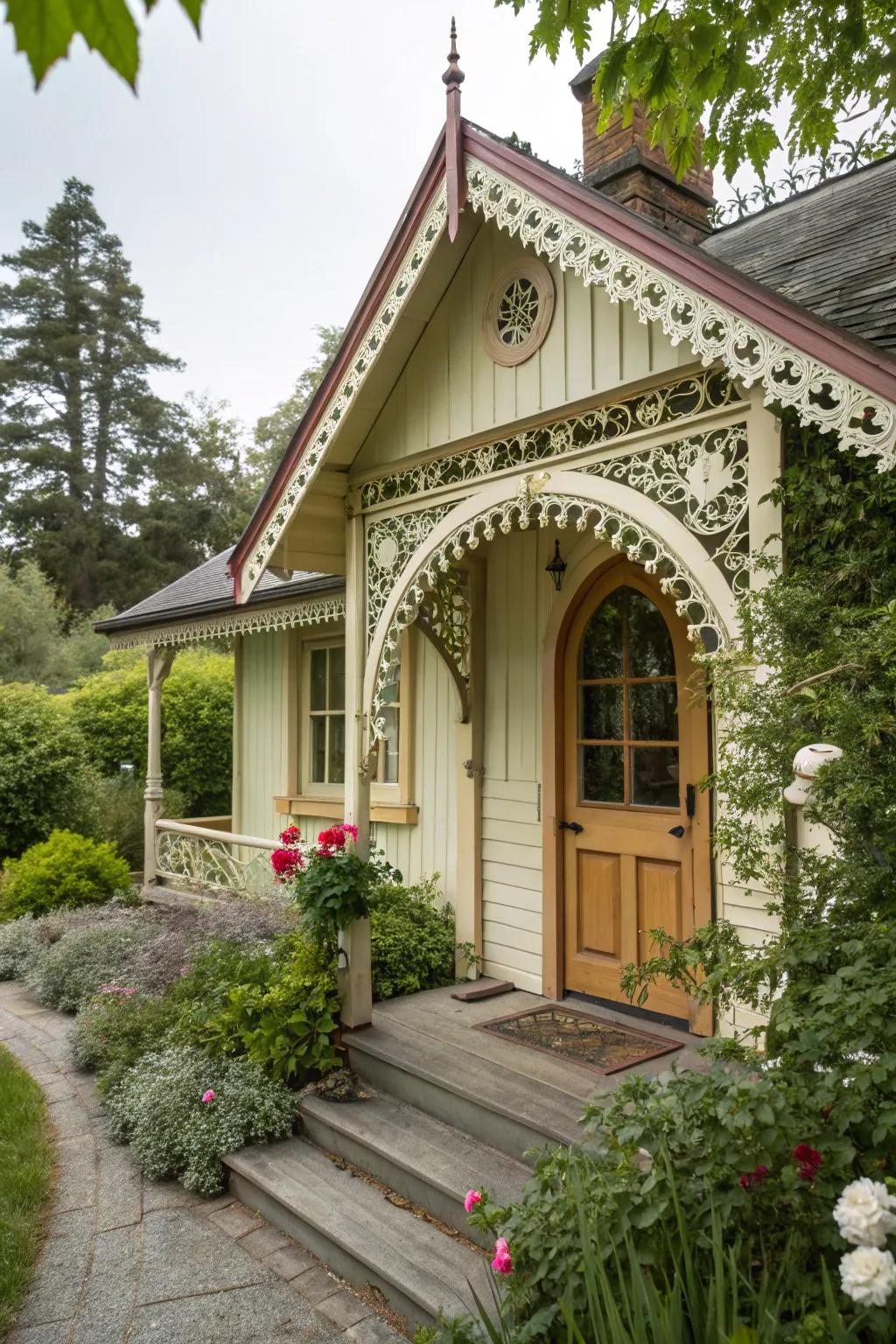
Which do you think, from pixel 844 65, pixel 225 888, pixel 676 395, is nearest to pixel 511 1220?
pixel 676 395

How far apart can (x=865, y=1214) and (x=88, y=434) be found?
3010cm

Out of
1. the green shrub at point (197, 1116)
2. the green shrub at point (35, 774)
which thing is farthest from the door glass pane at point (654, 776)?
the green shrub at point (35, 774)

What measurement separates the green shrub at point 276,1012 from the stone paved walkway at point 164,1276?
0.67 metres

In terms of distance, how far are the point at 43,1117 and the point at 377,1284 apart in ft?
8.26

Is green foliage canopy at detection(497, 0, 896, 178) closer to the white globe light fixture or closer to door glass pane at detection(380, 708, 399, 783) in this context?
the white globe light fixture

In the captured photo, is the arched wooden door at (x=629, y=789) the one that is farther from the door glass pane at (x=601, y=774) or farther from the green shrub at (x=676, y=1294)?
the green shrub at (x=676, y=1294)

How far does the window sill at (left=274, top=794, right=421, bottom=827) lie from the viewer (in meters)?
6.43

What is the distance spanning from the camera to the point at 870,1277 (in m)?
1.62

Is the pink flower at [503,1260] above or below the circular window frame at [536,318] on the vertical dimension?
below

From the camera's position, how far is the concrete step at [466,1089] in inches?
141

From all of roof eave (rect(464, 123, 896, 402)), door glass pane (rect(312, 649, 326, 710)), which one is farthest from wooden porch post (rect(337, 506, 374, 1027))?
door glass pane (rect(312, 649, 326, 710))

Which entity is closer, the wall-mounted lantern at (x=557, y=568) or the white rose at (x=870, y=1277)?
the white rose at (x=870, y=1277)

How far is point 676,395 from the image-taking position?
11.2ft

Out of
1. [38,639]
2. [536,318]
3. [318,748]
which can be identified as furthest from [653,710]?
[38,639]
